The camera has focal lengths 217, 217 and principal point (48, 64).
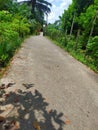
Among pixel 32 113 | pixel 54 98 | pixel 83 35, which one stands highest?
pixel 32 113

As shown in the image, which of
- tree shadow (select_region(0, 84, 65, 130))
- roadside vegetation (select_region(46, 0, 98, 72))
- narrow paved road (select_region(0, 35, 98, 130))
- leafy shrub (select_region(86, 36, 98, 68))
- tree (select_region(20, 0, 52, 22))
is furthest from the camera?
tree (select_region(20, 0, 52, 22))

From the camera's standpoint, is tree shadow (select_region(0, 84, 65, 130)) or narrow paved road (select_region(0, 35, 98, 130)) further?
narrow paved road (select_region(0, 35, 98, 130))

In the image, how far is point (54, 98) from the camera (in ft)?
19.9

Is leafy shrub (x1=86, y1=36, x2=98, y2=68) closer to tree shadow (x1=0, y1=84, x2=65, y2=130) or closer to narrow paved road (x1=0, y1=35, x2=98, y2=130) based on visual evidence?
narrow paved road (x1=0, y1=35, x2=98, y2=130)

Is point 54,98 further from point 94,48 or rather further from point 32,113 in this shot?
point 94,48

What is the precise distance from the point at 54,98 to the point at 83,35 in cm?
1936

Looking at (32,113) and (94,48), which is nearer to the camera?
(32,113)

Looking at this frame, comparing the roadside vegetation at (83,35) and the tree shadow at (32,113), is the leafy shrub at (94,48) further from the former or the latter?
the tree shadow at (32,113)

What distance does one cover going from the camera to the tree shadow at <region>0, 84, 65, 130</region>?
4465mm

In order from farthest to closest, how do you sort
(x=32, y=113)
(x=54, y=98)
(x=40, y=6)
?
1. (x=40, y=6)
2. (x=54, y=98)
3. (x=32, y=113)

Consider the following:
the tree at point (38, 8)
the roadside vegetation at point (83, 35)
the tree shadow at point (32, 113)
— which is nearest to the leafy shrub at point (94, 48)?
the roadside vegetation at point (83, 35)

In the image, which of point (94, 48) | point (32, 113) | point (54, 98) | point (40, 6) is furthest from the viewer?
point (40, 6)

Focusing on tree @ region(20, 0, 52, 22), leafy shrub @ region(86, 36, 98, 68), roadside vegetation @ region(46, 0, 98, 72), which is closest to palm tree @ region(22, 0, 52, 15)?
tree @ region(20, 0, 52, 22)

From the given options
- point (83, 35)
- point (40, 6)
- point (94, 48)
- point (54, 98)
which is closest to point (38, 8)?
point (40, 6)
